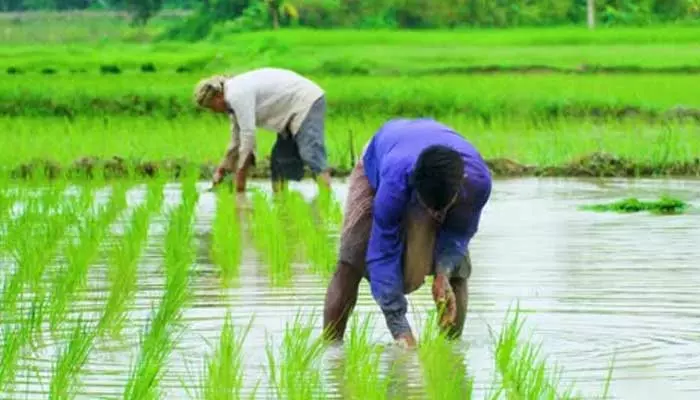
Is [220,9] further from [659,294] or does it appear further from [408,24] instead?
[659,294]

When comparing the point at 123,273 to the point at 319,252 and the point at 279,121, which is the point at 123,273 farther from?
the point at 279,121

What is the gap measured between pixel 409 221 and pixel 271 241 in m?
3.03

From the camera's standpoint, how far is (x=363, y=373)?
206 inches

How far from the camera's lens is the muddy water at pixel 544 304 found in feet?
18.5

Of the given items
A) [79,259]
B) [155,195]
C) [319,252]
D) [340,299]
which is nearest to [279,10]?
[155,195]

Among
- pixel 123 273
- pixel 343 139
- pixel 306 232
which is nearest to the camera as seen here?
pixel 123 273

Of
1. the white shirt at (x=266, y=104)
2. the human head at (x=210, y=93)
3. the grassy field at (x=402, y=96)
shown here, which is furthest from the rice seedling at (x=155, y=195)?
the grassy field at (x=402, y=96)

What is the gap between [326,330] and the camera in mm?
6121

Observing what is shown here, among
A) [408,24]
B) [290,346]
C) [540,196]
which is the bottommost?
[408,24]

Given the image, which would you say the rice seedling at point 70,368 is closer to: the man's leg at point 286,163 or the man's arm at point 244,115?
the man's arm at point 244,115

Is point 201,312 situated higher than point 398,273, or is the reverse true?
point 398,273

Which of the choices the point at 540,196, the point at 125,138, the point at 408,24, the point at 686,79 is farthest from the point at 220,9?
the point at 540,196

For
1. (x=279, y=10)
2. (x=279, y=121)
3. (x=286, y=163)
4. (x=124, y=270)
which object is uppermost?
(x=124, y=270)

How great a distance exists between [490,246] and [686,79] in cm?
1268
